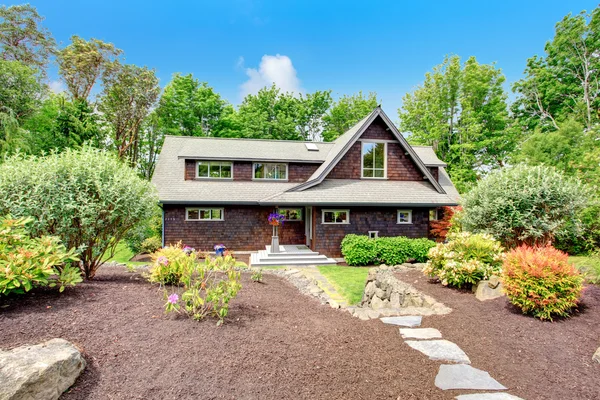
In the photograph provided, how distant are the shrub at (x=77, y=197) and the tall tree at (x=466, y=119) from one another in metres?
25.5

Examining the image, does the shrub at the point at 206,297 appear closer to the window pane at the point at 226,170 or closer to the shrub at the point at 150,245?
the shrub at the point at 150,245

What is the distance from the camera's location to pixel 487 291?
21.1ft

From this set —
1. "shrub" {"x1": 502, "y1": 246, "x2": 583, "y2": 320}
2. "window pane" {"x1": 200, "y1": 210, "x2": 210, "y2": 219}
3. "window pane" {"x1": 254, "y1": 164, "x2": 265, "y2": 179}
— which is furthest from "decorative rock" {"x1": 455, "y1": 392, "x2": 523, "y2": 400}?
"window pane" {"x1": 254, "y1": 164, "x2": 265, "y2": 179}

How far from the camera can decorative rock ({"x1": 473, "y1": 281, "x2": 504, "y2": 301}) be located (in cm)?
627

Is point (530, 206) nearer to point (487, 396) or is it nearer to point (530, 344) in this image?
point (530, 344)

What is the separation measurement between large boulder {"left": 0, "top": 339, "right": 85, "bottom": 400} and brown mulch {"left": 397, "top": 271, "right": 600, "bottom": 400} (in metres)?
4.69

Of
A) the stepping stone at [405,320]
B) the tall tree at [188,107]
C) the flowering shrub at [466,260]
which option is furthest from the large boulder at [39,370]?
the tall tree at [188,107]

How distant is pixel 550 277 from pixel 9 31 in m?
35.6

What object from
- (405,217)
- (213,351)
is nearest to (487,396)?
(213,351)

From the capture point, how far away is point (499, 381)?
356cm

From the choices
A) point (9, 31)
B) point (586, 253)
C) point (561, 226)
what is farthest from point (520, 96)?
point (9, 31)

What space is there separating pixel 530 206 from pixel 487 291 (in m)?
4.67

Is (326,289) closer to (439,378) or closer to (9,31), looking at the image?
(439,378)

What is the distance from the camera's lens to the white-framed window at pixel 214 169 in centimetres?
1566
